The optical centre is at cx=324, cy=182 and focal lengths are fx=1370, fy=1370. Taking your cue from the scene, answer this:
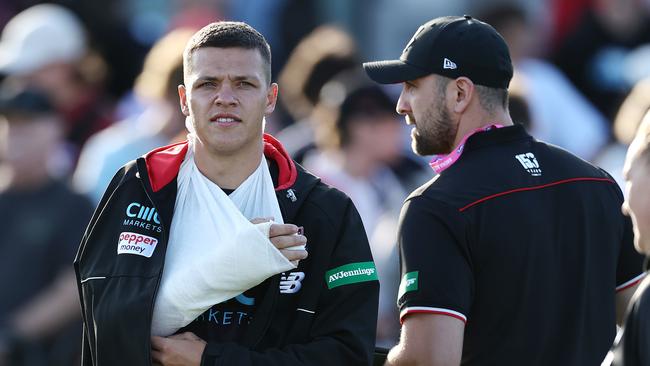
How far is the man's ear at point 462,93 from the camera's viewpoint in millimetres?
4957

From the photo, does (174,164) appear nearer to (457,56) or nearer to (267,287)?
(267,287)

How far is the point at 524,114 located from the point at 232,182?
264 centimetres

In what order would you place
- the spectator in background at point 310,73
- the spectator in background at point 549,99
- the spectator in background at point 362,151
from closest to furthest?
the spectator in background at point 362,151
the spectator in background at point 310,73
the spectator in background at point 549,99

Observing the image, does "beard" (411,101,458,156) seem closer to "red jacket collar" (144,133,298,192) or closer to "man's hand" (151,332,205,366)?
"red jacket collar" (144,133,298,192)

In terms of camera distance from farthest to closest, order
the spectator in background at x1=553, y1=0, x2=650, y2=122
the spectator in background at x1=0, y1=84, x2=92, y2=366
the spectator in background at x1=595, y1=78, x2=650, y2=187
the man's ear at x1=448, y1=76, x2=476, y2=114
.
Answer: the spectator in background at x1=553, y1=0, x2=650, y2=122
the spectator in background at x1=595, y1=78, x2=650, y2=187
the spectator in background at x1=0, y1=84, x2=92, y2=366
the man's ear at x1=448, y1=76, x2=476, y2=114

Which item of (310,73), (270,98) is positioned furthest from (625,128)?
(270,98)

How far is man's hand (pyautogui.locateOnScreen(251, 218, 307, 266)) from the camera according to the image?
4.34 m

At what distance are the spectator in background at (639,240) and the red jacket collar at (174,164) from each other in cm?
120

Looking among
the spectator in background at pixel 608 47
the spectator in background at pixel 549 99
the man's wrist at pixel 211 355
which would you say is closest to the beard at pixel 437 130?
the man's wrist at pixel 211 355

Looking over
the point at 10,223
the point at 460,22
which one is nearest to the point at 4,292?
the point at 10,223

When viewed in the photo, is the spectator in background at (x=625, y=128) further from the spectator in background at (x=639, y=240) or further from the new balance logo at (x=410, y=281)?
the spectator in background at (x=639, y=240)

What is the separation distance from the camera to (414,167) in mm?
8398

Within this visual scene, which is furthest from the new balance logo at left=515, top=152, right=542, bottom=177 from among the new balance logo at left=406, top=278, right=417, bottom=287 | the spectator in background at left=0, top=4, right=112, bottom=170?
the spectator in background at left=0, top=4, right=112, bottom=170

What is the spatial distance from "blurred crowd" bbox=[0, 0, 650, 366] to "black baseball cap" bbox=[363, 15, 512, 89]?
5.86 feet
